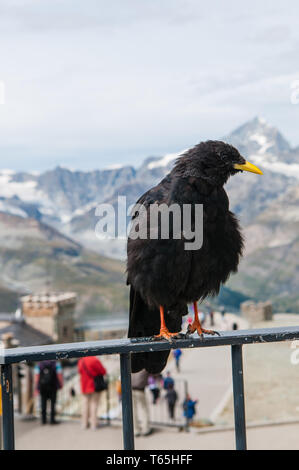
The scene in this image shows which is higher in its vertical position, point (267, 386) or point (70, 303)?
point (70, 303)

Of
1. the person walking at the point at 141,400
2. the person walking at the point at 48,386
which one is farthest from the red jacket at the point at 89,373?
the person walking at the point at 48,386

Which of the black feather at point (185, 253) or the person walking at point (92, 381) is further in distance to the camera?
the person walking at point (92, 381)

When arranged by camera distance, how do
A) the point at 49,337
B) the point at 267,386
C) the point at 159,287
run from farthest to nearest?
1. the point at 49,337
2. the point at 267,386
3. the point at 159,287

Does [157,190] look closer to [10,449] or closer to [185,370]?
[10,449]

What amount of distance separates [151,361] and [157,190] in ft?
3.93

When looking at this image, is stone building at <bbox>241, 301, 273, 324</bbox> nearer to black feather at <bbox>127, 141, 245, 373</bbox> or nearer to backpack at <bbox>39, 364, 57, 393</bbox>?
backpack at <bbox>39, 364, 57, 393</bbox>

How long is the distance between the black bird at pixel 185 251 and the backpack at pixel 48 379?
9.64 meters

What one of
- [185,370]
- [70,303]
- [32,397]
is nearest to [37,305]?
[70,303]

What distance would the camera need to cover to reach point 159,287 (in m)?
3.97

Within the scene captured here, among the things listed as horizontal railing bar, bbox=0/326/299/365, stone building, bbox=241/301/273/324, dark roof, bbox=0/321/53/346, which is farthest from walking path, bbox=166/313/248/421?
horizontal railing bar, bbox=0/326/299/365

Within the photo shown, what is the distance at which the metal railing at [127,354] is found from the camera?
7.98ft

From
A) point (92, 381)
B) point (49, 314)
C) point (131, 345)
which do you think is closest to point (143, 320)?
point (131, 345)

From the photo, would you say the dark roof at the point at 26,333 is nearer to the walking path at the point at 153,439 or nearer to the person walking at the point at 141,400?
the walking path at the point at 153,439
